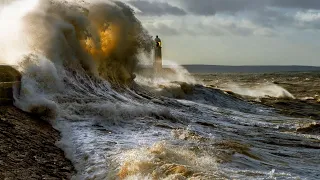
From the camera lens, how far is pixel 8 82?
8.80 meters

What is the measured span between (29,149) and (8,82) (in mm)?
2928

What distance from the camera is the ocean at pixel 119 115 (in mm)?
5695

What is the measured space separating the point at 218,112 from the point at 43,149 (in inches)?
360

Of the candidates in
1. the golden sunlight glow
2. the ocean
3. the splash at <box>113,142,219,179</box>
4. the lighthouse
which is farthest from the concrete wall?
the lighthouse

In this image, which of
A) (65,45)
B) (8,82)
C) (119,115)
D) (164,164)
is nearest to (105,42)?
(65,45)

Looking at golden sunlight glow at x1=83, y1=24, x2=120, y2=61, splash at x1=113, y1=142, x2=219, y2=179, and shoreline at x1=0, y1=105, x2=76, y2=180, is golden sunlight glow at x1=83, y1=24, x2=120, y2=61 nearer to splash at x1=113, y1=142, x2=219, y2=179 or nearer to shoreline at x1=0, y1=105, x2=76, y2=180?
shoreline at x1=0, y1=105, x2=76, y2=180

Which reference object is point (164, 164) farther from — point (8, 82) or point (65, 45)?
point (65, 45)

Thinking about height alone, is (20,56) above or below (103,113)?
above

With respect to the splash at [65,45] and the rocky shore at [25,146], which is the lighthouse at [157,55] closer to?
the splash at [65,45]

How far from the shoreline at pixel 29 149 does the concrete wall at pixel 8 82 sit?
23cm

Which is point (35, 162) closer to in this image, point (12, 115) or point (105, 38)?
point (12, 115)

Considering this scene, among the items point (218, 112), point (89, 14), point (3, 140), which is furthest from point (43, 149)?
point (89, 14)

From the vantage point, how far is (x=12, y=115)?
7.91 meters

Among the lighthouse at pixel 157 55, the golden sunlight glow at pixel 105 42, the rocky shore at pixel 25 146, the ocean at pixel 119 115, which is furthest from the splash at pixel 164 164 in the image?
the lighthouse at pixel 157 55
